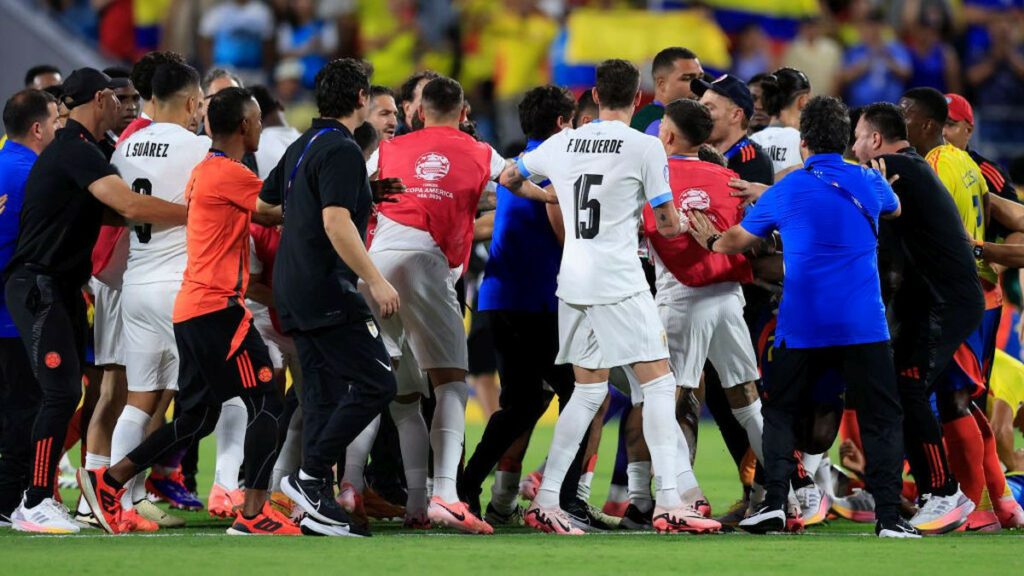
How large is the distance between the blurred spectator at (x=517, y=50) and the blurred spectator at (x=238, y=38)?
2646 mm

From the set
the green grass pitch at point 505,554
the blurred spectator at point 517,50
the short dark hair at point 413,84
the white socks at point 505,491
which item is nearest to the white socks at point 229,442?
the green grass pitch at point 505,554

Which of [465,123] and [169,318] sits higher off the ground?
[465,123]

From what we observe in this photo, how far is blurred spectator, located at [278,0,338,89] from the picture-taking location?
62.3ft

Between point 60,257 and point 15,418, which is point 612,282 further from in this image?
point 15,418

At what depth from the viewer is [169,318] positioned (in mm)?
8930

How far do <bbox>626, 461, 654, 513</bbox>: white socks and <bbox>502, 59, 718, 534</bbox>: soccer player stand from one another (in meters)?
0.67

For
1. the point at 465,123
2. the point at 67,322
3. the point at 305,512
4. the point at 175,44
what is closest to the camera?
the point at 305,512

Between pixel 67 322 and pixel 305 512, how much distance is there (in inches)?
68.6

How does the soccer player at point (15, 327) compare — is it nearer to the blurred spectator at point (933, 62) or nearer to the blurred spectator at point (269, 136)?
the blurred spectator at point (269, 136)

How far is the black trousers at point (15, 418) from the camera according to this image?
895 cm

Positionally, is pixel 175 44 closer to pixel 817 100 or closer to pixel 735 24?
pixel 735 24

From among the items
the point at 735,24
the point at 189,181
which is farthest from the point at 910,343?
the point at 735,24

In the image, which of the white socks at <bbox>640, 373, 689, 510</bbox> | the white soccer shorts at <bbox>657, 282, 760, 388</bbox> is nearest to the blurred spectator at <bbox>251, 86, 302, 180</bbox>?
the white soccer shorts at <bbox>657, 282, 760, 388</bbox>

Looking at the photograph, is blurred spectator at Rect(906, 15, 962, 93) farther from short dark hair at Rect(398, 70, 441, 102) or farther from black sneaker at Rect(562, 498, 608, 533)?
black sneaker at Rect(562, 498, 608, 533)
